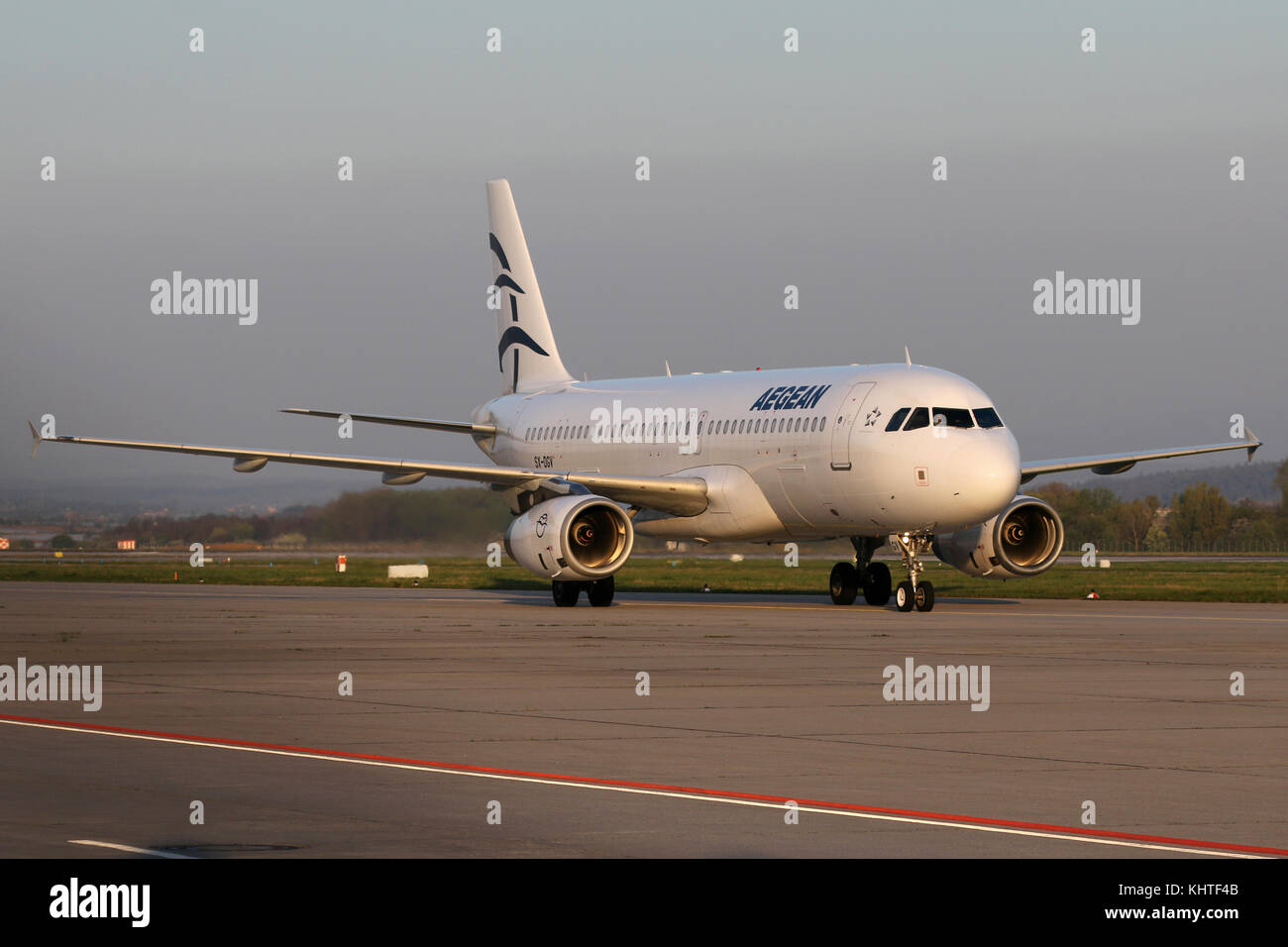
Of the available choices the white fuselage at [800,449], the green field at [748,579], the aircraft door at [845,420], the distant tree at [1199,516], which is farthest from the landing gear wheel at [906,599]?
the distant tree at [1199,516]

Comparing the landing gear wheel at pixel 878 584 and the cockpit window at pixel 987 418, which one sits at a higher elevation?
the cockpit window at pixel 987 418

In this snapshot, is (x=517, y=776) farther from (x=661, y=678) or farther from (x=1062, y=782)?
(x=661, y=678)

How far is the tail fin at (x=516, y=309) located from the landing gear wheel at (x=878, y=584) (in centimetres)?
1296

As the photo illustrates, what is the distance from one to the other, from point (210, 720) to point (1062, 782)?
23.9 feet

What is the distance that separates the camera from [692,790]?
10.6 meters

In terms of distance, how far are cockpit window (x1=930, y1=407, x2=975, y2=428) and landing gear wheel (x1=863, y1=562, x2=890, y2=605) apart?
465cm

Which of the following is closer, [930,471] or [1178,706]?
[1178,706]

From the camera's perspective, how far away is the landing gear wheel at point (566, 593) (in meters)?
33.8

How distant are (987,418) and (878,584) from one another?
5.00m

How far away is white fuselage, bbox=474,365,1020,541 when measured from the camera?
30141 millimetres

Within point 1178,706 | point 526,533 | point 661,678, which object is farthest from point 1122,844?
point 526,533

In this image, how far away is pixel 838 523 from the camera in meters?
32.9

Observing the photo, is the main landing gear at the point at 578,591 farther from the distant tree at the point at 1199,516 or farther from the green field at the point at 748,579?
the distant tree at the point at 1199,516

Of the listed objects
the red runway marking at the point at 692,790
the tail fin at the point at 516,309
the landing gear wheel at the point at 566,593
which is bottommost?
the red runway marking at the point at 692,790
